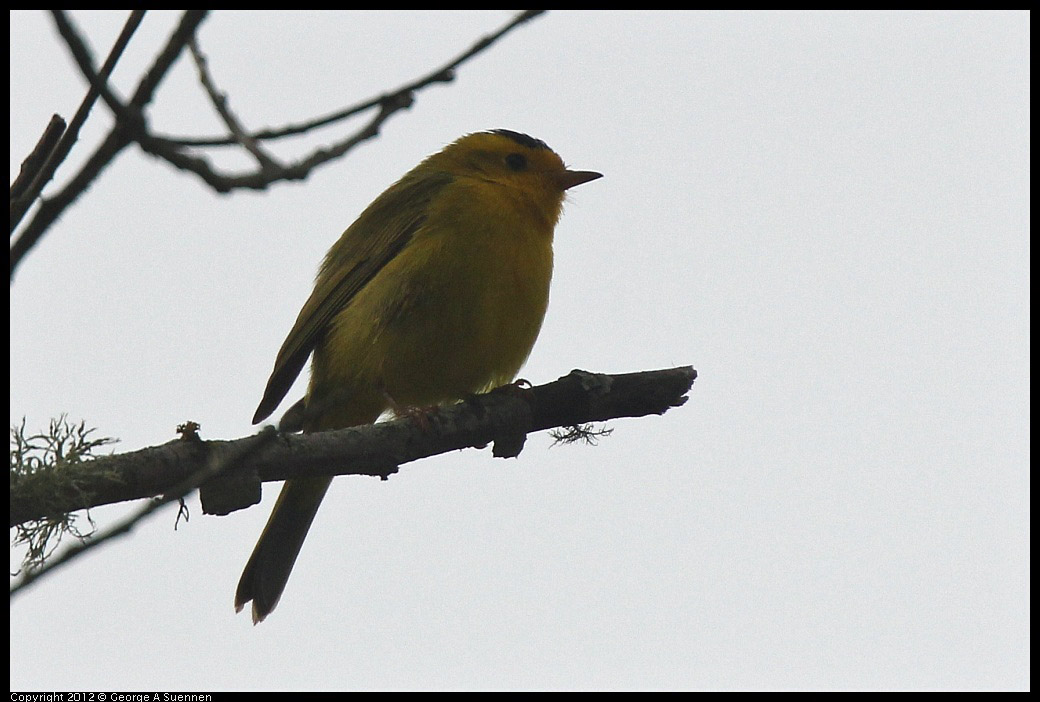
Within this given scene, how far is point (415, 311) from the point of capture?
5344 mm

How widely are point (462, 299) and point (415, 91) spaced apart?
11.5 feet

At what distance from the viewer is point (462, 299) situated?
534 centimetres

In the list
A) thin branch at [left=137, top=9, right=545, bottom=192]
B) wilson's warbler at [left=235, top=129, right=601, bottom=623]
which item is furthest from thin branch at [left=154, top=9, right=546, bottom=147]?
wilson's warbler at [left=235, top=129, right=601, bottom=623]

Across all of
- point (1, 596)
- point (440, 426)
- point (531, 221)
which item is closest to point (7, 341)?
point (1, 596)

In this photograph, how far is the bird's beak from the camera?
648 cm

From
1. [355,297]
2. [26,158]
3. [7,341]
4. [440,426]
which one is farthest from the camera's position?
[355,297]

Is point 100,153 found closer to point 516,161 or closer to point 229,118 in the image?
point 229,118

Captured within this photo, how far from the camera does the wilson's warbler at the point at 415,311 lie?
5359 mm

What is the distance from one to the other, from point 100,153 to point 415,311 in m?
3.80

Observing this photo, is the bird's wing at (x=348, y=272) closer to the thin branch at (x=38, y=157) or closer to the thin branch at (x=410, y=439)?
the thin branch at (x=410, y=439)

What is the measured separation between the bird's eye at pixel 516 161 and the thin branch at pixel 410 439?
1.71m

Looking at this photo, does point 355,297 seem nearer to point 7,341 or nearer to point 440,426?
point 440,426

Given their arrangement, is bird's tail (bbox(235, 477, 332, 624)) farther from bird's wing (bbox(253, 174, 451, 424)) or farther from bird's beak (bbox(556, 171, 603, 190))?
bird's beak (bbox(556, 171, 603, 190))

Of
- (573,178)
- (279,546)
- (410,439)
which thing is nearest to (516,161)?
(573,178)
